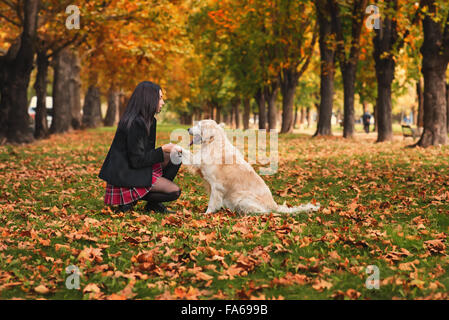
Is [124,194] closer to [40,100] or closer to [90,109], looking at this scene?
[40,100]

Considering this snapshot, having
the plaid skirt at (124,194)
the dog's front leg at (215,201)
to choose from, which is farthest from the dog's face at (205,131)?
the plaid skirt at (124,194)

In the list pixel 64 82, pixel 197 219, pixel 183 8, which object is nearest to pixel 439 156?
pixel 197 219

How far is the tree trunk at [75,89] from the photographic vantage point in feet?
92.6

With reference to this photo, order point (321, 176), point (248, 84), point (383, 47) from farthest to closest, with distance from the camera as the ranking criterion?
point (248, 84) < point (383, 47) < point (321, 176)

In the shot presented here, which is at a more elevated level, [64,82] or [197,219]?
[64,82]

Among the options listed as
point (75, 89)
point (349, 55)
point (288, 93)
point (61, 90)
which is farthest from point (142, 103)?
point (288, 93)

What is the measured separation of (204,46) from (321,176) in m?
27.4

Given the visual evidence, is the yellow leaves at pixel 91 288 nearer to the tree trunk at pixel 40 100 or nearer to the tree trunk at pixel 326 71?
the tree trunk at pixel 40 100

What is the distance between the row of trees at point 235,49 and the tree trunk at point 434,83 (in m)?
0.04

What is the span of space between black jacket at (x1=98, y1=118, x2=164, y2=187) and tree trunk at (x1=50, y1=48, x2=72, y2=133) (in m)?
20.4

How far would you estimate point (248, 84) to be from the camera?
3462cm

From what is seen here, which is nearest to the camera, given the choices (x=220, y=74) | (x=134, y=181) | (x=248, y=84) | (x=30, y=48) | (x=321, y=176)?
(x=134, y=181)

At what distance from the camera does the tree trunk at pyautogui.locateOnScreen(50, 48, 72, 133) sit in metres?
25.2
